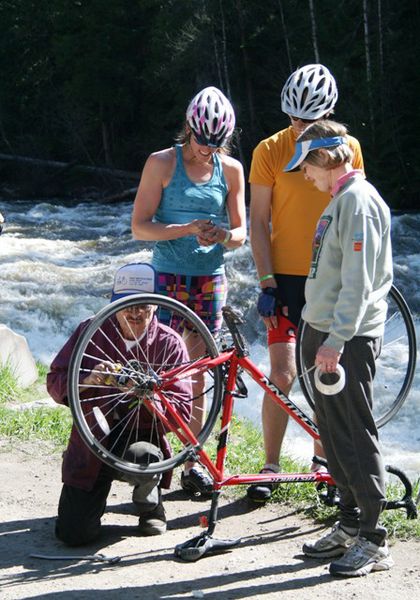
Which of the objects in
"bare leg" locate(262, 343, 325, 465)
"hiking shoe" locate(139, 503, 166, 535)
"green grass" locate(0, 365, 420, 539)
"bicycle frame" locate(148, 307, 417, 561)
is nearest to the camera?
"bicycle frame" locate(148, 307, 417, 561)

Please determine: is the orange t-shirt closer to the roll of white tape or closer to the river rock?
the roll of white tape

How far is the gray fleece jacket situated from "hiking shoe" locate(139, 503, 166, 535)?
1.17 m

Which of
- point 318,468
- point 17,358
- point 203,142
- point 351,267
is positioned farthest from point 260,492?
point 17,358

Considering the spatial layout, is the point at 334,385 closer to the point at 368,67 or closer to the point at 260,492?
the point at 260,492

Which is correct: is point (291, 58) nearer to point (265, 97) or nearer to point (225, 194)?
point (265, 97)

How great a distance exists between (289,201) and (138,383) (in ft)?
3.73

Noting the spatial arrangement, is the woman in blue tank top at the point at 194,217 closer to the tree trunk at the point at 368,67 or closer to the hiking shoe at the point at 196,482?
the hiking shoe at the point at 196,482

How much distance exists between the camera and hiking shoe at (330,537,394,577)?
144 inches

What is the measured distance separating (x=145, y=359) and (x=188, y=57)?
2247 cm

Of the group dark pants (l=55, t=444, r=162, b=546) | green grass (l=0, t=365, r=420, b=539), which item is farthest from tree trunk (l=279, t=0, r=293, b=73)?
dark pants (l=55, t=444, r=162, b=546)

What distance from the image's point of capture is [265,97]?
86.6 feet

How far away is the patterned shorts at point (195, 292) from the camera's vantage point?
4.65 meters

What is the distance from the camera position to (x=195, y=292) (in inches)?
184

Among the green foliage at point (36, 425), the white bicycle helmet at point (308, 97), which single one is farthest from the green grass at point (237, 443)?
the white bicycle helmet at point (308, 97)
